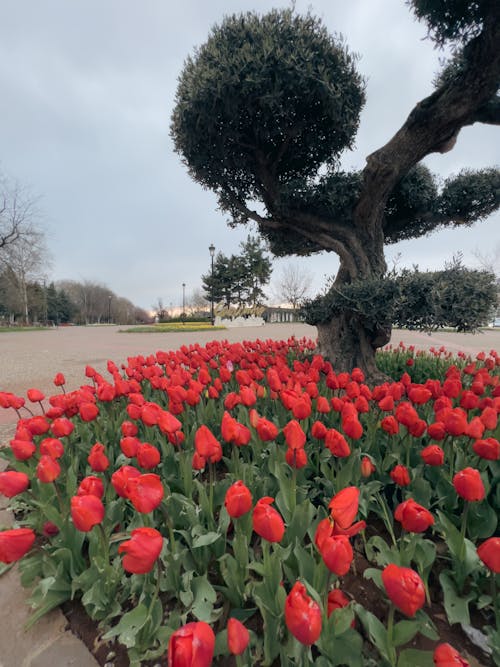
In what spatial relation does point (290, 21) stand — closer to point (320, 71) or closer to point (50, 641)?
point (320, 71)

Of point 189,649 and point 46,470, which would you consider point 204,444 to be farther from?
point 189,649

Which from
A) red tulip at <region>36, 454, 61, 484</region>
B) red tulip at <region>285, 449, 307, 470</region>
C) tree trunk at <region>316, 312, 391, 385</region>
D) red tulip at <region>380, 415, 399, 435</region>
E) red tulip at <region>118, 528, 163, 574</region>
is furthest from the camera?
tree trunk at <region>316, 312, 391, 385</region>

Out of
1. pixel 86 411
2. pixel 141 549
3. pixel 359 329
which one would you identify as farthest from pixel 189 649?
pixel 359 329

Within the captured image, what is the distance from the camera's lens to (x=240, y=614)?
1157 mm

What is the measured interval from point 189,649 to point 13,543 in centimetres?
76

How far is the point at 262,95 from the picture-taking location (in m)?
4.04

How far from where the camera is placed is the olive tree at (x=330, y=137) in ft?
12.3

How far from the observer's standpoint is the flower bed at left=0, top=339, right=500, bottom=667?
3.04 feet

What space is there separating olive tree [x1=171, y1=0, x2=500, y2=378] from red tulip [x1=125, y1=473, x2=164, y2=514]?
3354 mm

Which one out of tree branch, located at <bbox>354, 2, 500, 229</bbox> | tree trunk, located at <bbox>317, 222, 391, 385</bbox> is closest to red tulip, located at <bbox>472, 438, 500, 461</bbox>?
tree trunk, located at <bbox>317, 222, 391, 385</bbox>

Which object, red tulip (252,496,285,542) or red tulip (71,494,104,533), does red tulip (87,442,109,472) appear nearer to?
red tulip (71,494,104,533)

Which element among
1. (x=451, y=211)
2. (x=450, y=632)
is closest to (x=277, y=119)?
(x=451, y=211)

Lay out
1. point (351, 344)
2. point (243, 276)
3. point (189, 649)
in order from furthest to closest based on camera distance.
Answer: point (243, 276) → point (351, 344) → point (189, 649)

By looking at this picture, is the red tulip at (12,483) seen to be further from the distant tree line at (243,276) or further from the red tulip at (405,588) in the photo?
the distant tree line at (243,276)
